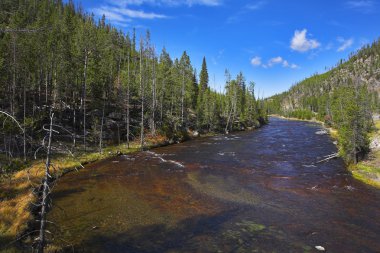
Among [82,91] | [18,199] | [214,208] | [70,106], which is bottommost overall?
[214,208]


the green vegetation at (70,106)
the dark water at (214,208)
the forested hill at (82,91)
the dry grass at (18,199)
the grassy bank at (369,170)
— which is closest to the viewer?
the dry grass at (18,199)

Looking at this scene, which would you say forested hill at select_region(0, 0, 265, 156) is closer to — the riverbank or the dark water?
the dark water

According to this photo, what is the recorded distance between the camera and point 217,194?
25.2 meters

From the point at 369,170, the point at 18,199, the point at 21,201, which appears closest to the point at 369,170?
the point at 369,170

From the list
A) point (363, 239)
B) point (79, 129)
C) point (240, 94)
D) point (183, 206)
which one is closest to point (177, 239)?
point (183, 206)

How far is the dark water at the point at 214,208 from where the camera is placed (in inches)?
651

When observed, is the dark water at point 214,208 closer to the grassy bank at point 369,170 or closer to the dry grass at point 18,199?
the grassy bank at point 369,170

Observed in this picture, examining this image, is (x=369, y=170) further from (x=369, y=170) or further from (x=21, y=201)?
(x=21, y=201)

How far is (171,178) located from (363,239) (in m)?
18.1

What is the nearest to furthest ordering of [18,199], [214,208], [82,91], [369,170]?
[18,199] < [214,208] < [369,170] < [82,91]

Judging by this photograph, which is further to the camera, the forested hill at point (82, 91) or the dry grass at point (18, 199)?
the forested hill at point (82, 91)

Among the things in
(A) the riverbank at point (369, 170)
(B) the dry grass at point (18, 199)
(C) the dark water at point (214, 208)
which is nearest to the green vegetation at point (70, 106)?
(B) the dry grass at point (18, 199)

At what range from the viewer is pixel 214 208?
21.9 metres

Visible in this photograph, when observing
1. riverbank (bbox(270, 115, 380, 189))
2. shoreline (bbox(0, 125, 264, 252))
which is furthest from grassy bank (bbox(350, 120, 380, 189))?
shoreline (bbox(0, 125, 264, 252))
